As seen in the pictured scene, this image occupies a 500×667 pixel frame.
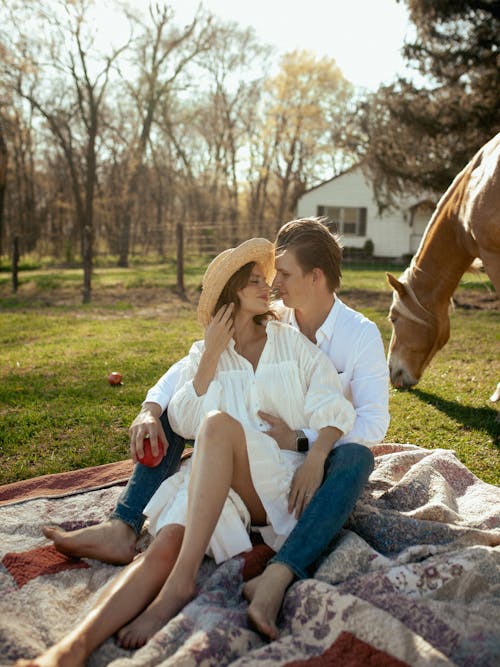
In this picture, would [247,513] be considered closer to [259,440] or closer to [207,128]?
[259,440]

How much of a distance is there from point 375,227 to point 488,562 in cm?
2746

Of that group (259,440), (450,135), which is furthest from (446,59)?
(259,440)

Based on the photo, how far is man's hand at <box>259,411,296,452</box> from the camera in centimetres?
268

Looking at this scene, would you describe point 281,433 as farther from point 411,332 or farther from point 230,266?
point 411,332

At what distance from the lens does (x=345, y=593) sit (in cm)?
204

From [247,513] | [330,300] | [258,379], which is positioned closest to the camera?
[247,513]

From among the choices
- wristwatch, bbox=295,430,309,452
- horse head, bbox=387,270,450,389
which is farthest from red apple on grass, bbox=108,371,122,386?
wristwatch, bbox=295,430,309,452

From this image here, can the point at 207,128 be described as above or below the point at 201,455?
above

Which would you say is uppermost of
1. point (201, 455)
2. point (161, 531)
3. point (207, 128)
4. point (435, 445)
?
point (207, 128)

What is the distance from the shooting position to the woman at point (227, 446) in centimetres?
212

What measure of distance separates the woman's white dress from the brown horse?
284 cm

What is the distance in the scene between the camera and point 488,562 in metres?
2.38

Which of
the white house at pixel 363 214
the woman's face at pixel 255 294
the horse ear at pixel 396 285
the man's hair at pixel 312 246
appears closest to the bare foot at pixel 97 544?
the woman's face at pixel 255 294

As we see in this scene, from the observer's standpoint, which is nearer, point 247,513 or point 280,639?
point 280,639
